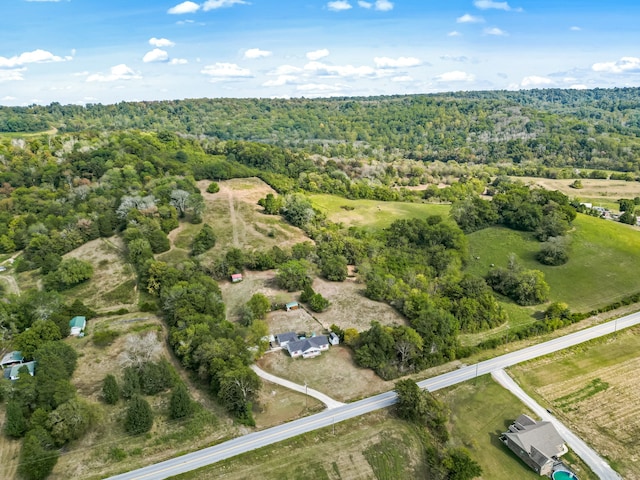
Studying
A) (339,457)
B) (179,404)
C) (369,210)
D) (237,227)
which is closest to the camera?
(339,457)

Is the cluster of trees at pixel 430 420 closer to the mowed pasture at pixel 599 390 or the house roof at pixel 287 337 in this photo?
the mowed pasture at pixel 599 390

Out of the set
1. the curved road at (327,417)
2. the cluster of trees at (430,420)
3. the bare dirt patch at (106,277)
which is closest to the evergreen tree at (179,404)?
the curved road at (327,417)

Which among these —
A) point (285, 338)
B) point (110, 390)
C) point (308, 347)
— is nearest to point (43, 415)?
point (110, 390)

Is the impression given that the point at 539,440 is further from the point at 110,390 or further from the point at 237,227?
the point at 237,227

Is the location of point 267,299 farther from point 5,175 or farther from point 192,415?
point 5,175

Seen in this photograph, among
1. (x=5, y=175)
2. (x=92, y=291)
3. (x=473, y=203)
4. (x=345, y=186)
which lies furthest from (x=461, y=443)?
(x=5, y=175)

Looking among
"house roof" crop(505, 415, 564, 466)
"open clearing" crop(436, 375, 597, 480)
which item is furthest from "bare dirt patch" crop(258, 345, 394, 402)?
"house roof" crop(505, 415, 564, 466)
